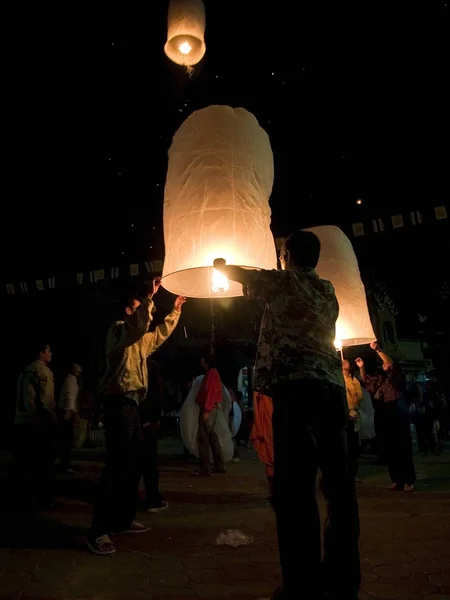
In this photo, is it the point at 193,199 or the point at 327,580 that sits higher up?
the point at 193,199

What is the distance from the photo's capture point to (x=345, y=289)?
445 centimetres

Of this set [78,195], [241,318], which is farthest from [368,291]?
[78,195]

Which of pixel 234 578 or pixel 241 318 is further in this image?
pixel 241 318

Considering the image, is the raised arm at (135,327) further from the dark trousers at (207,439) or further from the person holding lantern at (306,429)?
the dark trousers at (207,439)

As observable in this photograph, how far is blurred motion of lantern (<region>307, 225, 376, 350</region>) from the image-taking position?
4387mm

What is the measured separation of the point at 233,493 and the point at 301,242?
483cm

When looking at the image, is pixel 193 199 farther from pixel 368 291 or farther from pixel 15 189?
→ pixel 368 291

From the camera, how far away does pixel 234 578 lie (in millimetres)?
2963

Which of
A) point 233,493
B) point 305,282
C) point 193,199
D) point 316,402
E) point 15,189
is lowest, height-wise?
point 233,493

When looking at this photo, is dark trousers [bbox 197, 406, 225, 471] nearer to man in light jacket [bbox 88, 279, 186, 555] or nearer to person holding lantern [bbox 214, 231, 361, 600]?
man in light jacket [bbox 88, 279, 186, 555]

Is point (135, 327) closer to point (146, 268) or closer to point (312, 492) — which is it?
point (312, 492)

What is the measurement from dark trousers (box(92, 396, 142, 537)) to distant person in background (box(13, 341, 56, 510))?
2060 millimetres

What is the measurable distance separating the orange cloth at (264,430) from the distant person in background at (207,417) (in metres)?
3.74

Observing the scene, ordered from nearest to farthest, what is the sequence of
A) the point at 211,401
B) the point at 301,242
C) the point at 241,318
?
1. the point at 301,242
2. the point at 211,401
3. the point at 241,318
